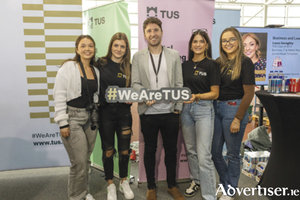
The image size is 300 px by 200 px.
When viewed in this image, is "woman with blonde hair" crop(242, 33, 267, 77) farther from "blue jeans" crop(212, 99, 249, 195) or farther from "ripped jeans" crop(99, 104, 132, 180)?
"ripped jeans" crop(99, 104, 132, 180)

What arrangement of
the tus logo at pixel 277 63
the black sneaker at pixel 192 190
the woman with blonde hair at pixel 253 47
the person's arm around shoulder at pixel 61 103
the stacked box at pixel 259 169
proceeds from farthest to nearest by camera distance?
the tus logo at pixel 277 63
the woman with blonde hair at pixel 253 47
the stacked box at pixel 259 169
the black sneaker at pixel 192 190
the person's arm around shoulder at pixel 61 103

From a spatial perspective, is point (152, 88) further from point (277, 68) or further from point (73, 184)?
point (277, 68)

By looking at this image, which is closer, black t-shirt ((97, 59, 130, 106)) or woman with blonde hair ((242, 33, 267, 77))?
black t-shirt ((97, 59, 130, 106))

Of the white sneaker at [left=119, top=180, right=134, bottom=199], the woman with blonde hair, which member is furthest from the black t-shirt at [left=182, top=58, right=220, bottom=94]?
the woman with blonde hair

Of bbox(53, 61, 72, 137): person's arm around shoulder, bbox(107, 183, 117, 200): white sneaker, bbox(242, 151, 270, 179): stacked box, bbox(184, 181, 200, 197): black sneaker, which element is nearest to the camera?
bbox(53, 61, 72, 137): person's arm around shoulder

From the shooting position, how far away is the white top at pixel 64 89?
1786mm

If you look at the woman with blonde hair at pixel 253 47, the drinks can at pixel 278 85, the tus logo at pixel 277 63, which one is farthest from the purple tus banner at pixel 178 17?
the tus logo at pixel 277 63

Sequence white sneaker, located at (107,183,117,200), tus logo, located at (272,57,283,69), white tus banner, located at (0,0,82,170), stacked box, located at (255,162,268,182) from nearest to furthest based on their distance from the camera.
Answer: white sneaker, located at (107,183,117,200), white tus banner, located at (0,0,82,170), stacked box, located at (255,162,268,182), tus logo, located at (272,57,283,69)

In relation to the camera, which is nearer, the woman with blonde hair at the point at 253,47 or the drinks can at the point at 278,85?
the drinks can at the point at 278,85

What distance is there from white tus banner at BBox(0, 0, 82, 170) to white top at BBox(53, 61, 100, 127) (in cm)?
77

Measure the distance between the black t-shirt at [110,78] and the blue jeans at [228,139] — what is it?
1017 mm

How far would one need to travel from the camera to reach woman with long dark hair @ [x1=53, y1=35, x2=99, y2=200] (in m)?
1.80

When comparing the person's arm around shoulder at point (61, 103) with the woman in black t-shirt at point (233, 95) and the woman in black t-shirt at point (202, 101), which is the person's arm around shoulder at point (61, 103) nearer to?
the woman in black t-shirt at point (202, 101)

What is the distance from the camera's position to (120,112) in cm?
205
